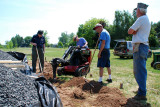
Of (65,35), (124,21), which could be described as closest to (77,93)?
(124,21)

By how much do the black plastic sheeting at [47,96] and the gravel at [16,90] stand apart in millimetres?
125

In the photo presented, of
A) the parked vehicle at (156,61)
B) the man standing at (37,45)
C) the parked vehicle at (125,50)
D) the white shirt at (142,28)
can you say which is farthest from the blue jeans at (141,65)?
the parked vehicle at (125,50)

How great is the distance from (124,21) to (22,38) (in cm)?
9142

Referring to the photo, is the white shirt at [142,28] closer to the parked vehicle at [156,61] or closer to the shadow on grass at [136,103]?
the shadow on grass at [136,103]

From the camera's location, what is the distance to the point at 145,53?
3604mm

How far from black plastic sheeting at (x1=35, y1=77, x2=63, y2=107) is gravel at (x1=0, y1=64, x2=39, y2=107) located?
125 mm

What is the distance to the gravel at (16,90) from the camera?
267cm

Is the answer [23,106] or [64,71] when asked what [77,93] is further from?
[64,71]

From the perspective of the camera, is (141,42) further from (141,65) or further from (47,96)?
(47,96)

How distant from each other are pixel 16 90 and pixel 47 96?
704mm

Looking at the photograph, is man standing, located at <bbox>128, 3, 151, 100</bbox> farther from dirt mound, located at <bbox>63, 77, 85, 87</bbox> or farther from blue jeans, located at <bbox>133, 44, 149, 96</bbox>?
dirt mound, located at <bbox>63, 77, 85, 87</bbox>

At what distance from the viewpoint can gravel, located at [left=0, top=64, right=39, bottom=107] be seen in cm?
267

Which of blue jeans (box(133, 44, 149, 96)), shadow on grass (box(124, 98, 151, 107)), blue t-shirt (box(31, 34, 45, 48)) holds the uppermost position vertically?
blue t-shirt (box(31, 34, 45, 48))

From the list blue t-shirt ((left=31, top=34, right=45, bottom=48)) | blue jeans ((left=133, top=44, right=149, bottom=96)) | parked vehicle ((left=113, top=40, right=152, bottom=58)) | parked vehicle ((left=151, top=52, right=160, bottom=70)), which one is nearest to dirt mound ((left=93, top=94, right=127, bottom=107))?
blue jeans ((left=133, top=44, right=149, bottom=96))
